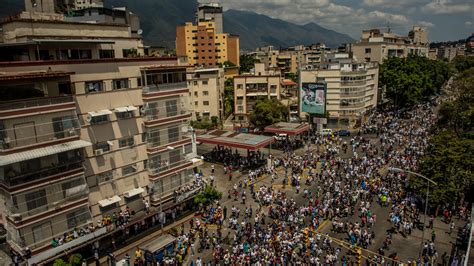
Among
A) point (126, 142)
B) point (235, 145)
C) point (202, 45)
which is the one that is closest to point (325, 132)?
point (235, 145)

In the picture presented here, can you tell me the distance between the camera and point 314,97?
6931cm

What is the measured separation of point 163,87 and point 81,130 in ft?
29.9

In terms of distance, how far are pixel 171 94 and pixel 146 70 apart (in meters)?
3.58

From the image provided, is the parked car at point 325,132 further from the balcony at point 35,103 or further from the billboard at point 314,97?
the balcony at point 35,103

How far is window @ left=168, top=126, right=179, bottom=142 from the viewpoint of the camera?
37.2 metres

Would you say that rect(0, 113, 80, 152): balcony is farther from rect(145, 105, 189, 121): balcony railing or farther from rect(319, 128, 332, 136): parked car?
rect(319, 128, 332, 136): parked car

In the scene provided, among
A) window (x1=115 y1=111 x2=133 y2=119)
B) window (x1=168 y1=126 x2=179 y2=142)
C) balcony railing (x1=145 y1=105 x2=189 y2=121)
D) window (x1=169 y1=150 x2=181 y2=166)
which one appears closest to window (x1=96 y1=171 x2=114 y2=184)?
window (x1=115 y1=111 x2=133 y2=119)

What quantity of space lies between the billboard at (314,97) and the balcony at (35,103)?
49.3m

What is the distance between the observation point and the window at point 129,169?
114ft

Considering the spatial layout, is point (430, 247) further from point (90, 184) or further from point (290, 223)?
point (90, 184)

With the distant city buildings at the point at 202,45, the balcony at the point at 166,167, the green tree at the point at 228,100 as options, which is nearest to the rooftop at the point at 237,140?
the balcony at the point at 166,167

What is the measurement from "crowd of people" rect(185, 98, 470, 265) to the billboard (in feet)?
34.4

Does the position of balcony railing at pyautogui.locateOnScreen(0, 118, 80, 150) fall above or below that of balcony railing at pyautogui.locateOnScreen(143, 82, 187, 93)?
below

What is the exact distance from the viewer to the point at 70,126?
2886 centimetres
